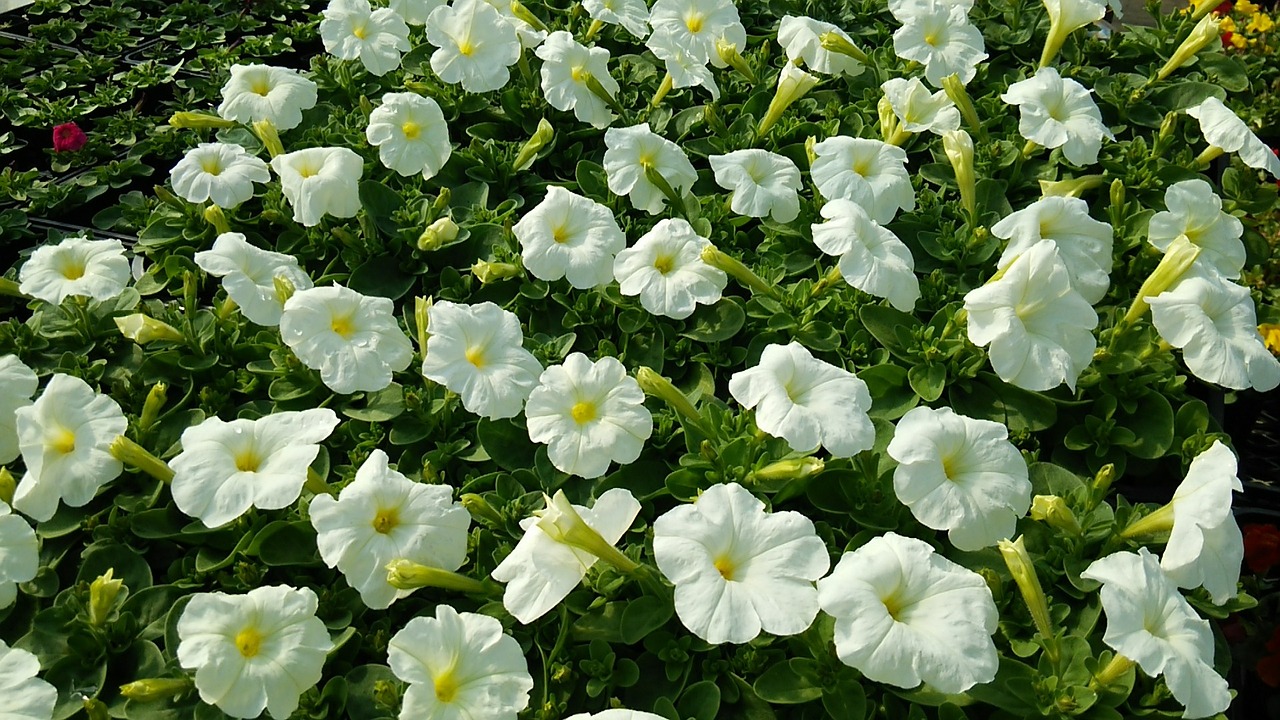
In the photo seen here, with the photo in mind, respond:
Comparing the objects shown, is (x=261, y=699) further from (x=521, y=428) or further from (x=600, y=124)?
(x=600, y=124)

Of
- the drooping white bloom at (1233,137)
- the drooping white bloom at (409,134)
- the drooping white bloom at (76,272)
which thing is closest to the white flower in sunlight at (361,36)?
the drooping white bloom at (409,134)

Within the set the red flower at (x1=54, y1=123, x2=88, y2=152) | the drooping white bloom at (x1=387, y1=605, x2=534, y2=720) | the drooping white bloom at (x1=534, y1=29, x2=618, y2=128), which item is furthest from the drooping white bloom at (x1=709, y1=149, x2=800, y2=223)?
the red flower at (x1=54, y1=123, x2=88, y2=152)

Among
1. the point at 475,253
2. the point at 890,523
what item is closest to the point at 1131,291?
the point at 890,523

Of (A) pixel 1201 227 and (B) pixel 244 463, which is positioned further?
(A) pixel 1201 227

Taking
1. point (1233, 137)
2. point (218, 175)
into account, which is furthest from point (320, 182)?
point (1233, 137)

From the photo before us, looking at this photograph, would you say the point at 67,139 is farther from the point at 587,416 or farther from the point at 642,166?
the point at 587,416
